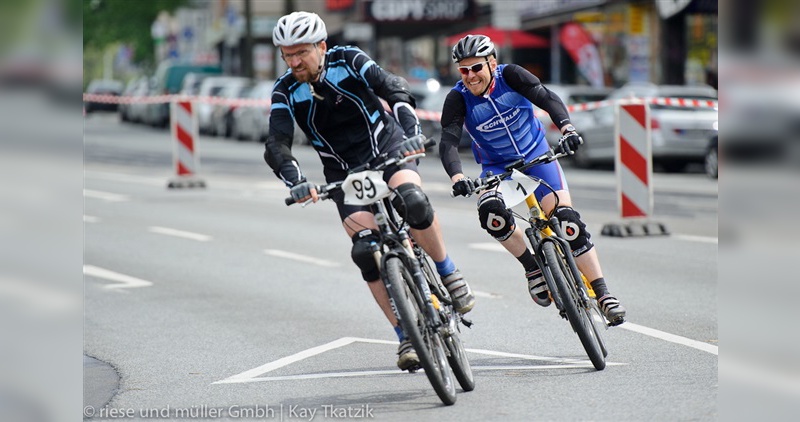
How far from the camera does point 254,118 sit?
126 ft

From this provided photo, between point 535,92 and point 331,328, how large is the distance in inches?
95.9

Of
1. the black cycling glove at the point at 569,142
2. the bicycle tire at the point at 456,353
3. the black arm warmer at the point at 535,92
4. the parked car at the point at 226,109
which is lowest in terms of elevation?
the parked car at the point at 226,109

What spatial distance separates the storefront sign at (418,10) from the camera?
165 feet

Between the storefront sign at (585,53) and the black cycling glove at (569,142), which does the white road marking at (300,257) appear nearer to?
the black cycling glove at (569,142)

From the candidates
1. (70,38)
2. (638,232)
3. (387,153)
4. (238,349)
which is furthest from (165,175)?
(70,38)

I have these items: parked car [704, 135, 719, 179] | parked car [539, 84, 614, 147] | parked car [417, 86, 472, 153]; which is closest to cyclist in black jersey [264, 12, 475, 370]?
parked car [704, 135, 719, 179]

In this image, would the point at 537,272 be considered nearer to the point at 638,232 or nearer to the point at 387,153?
the point at 387,153

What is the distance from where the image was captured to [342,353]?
8.15 meters

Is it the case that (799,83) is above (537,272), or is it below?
above

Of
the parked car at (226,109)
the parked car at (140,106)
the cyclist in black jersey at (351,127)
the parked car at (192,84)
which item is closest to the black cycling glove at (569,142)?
the cyclist in black jersey at (351,127)

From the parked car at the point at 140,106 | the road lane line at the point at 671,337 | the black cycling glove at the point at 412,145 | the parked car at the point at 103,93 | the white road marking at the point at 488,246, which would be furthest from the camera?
the parked car at the point at 103,93

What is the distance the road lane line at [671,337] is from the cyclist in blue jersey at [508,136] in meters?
0.70

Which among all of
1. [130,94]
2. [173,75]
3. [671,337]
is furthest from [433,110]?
[130,94]

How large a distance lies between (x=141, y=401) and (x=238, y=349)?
1.60 meters
